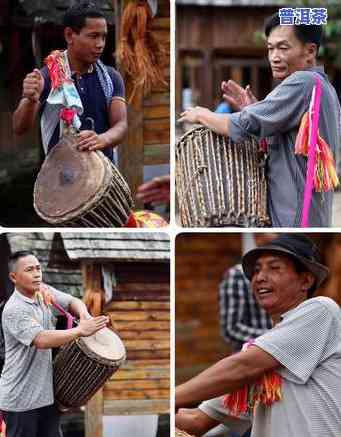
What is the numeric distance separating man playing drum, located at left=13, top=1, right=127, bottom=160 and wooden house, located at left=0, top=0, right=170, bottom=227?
0.03 meters

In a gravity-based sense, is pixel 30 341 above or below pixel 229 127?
below

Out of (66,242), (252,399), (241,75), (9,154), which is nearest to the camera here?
(252,399)

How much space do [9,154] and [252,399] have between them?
95 cm

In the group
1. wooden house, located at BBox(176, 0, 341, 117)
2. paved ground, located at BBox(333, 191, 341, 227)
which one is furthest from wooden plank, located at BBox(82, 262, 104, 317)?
wooden house, located at BBox(176, 0, 341, 117)

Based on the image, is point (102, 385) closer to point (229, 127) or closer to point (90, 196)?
point (90, 196)

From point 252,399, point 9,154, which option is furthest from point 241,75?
point 252,399

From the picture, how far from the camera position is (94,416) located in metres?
2.85

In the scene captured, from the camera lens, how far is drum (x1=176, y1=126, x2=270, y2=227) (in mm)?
2715

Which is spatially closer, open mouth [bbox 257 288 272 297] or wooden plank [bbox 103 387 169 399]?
open mouth [bbox 257 288 272 297]

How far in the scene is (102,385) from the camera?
281cm

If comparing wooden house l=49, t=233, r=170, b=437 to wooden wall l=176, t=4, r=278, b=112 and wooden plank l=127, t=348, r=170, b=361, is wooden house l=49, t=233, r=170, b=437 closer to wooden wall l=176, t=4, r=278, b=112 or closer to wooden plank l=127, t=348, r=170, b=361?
wooden plank l=127, t=348, r=170, b=361

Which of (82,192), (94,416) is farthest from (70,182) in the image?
(94,416)

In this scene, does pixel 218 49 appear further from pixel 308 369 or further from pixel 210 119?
pixel 308 369

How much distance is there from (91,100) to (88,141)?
0.38 feet
